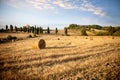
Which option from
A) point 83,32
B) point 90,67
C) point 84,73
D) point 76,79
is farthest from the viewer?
point 83,32

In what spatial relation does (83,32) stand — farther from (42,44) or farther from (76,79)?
(76,79)

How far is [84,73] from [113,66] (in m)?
2.82

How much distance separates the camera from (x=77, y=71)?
8477 millimetres

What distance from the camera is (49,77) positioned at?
7.43 m

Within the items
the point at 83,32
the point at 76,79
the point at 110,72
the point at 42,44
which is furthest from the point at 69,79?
the point at 83,32

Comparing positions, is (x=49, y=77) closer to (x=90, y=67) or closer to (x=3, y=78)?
(x=3, y=78)

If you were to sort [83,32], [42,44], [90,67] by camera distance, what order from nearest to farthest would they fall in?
[90,67], [42,44], [83,32]

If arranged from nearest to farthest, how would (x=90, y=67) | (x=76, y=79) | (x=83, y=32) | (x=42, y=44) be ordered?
(x=76, y=79) → (x=90, y=67) → (x=42, y=44) → (x=83, y=32)

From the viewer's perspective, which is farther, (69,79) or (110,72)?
(110,72)

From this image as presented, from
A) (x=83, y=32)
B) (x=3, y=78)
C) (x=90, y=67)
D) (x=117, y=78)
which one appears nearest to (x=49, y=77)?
(x=3, y=78)

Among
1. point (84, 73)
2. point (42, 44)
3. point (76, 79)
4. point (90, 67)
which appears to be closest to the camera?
point (76, 79)

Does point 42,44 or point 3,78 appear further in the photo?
point 42,44

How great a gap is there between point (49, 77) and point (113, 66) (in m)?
5.16

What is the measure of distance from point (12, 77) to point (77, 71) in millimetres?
4175
